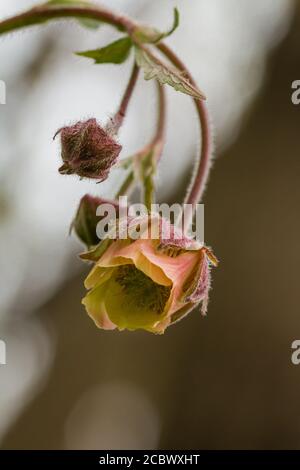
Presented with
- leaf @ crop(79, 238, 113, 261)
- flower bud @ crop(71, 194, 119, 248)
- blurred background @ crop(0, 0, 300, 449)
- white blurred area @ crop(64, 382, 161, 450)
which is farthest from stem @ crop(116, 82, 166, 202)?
white blurred area @ crop(64, 382, 161, 450)

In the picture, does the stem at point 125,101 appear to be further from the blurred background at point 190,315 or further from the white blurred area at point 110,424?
the white blurred area at point 110,424

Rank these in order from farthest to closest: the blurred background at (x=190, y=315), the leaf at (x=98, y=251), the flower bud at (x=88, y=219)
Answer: the blurred background at (x=190, y=315) → the flower bud at (x=88, y=219) → the leaf at (x=98, y=251)

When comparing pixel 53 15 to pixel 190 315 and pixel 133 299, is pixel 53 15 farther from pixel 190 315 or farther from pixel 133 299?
pixel 190 315

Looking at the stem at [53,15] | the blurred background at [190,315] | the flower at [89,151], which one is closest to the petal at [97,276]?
the flower at [89,151]

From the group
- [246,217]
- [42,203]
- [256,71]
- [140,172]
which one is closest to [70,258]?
[42,203]

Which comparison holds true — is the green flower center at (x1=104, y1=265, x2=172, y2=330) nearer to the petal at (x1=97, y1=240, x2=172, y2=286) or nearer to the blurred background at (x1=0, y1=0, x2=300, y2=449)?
the petal at (x1=97, y1=240, x2=172, y2=286)

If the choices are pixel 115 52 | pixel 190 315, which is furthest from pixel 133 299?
pixel 190 315
